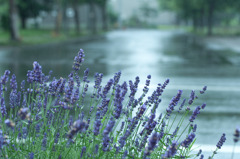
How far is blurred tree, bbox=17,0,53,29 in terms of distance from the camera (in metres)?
52.6

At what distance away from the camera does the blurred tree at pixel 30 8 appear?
5257 cm

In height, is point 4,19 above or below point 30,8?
below

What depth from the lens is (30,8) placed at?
53.8m

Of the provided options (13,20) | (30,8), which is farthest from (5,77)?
(30,8)

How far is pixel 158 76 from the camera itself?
12859 mm

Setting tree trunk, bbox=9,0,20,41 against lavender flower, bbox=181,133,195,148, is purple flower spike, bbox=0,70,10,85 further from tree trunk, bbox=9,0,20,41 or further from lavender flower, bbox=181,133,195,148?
tree trunk, bbox=9,0,20,41

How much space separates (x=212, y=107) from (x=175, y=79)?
12.8ft

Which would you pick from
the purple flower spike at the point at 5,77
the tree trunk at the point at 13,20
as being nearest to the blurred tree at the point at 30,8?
the tree trunk at the point at 13,20

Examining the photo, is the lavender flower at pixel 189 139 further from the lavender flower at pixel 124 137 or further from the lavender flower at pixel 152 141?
the lavender flower at pixel 152 141

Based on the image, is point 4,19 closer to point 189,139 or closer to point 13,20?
point 13,20

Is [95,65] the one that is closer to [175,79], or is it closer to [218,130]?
[175,79]

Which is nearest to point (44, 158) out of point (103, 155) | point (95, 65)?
point (103, 155)

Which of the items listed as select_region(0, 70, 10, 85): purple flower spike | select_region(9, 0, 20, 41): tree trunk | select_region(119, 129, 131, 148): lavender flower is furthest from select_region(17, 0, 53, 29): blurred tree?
select_region(119, 129, 131, 148): lavender flower

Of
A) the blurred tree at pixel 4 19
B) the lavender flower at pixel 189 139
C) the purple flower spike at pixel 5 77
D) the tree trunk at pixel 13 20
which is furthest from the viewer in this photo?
the blurred tree at pixel 4 19
